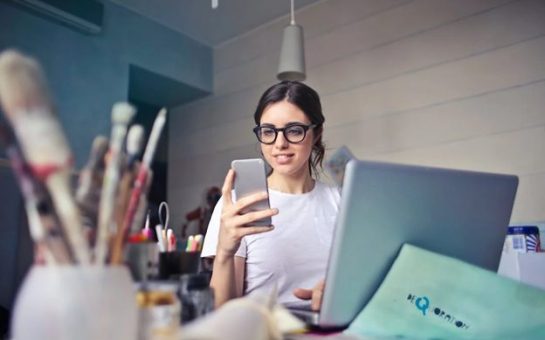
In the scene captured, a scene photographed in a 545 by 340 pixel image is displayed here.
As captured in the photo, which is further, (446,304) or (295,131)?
(295,131)

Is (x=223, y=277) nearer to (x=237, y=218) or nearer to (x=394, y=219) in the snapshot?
(x=237, y=218)

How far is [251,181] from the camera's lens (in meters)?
0.89

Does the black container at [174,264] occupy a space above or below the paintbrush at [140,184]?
below

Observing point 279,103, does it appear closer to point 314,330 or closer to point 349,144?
point 314,330

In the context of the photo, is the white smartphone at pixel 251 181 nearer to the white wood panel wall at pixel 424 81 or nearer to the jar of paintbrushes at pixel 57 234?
the jar of paintbrushes at pixel 57 234

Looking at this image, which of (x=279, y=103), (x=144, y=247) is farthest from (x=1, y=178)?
(x=279, y=103)

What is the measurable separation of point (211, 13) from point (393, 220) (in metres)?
2.63

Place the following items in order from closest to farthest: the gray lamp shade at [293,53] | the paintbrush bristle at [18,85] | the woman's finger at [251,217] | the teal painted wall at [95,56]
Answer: the paintbrush bristle at [18,85] < the woman's finger at [251,217] < the gray lamp shade at [293,53] < the teal painted wall at [95,56]

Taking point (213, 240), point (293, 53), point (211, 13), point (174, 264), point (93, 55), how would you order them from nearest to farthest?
Answer: point (174, 264), point (213, 240), point (293, 53), point (93, 55), point (211, 13)

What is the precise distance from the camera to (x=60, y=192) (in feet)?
1.22

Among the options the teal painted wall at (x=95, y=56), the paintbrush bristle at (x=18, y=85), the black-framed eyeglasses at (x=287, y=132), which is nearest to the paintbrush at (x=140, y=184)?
the paintbrush bristle at (x=18, y=85)

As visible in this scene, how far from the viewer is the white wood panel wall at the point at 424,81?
1.97 metres

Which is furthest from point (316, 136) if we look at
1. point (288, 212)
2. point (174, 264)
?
point (174, 264)

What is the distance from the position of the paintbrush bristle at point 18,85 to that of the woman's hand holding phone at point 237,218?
0.53m
